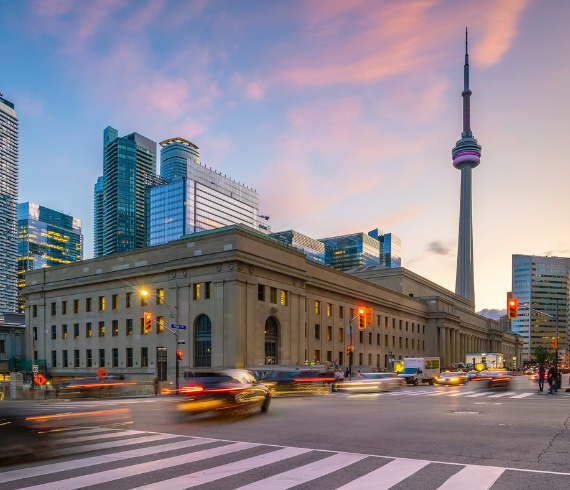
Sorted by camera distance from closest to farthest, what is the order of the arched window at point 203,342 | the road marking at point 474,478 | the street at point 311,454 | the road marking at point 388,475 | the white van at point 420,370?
the road marking at point 474,478 < the road marking at point 388,475 < the street at point 311,454 < the white van at point 420,370 < the arched window at point 203,342

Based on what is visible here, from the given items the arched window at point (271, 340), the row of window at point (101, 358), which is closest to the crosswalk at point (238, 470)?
the arched window at point (271, 340)

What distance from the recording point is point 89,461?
1140 centimetres

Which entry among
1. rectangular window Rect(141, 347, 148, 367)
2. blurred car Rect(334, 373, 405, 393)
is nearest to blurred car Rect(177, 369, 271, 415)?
blurred car Rect(334, 373, 405, 393)

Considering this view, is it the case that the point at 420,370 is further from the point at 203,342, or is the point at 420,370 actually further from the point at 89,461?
the point at 89,461

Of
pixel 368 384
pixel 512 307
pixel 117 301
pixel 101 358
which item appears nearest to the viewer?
pixel 512 307

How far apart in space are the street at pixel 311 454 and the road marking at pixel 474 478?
2cm

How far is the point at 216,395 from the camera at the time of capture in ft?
62.2

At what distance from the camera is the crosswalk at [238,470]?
30.3 feet

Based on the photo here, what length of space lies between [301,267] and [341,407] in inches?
1577

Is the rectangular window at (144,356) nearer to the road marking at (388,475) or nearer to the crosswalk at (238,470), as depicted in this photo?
the crosswalk at (238,470)

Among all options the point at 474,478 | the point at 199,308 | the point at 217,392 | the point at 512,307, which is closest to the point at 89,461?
the point at 474,478

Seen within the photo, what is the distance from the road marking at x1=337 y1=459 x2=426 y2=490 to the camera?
9.06m

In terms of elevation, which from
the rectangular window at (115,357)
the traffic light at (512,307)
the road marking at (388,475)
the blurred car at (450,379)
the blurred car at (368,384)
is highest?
the traffic light at (512,307)

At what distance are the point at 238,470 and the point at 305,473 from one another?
1266 millimetres
